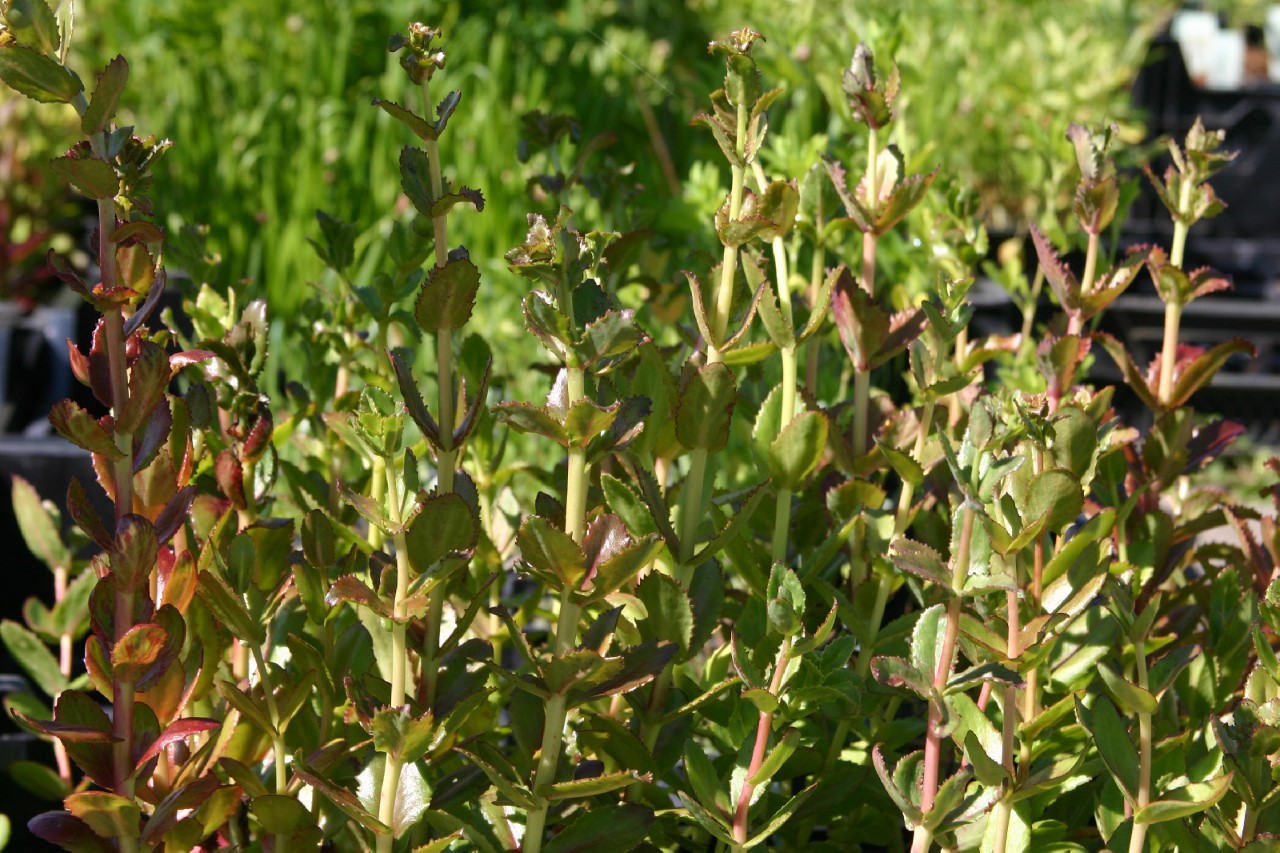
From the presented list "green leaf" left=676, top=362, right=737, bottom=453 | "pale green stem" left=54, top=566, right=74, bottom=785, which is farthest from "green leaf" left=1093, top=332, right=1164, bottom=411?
"pale green stem" left=54, top=566, right=74, bottom=785

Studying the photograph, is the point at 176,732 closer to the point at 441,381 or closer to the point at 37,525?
the point at 441,381

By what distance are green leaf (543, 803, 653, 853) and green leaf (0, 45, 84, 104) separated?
20.1 inches

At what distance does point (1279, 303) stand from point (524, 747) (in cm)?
310

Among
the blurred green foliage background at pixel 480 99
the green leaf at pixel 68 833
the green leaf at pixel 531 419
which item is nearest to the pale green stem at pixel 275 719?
the green leaf at pixel 68 833

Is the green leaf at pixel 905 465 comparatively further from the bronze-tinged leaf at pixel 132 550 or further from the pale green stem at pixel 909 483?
the bronze-tinged leaf at pixel 132 550

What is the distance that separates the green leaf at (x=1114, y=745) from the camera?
0.80m

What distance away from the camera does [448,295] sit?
2.54ft

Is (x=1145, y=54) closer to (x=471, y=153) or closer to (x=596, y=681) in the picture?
(x=471, y=153)

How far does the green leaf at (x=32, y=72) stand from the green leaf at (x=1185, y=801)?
0.73 meters

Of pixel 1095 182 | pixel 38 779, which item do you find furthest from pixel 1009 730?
pixel 38 779

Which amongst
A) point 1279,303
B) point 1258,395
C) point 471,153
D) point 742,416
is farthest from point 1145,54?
point 742,416

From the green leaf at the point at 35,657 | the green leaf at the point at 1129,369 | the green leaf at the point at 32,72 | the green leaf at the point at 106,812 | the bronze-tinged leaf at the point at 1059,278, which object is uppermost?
the green leaf at the point at 32,72

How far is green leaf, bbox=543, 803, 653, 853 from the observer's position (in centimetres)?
81

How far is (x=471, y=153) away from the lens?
3.56 meters
